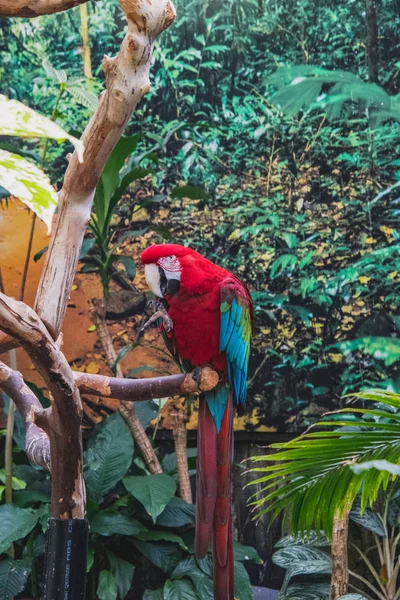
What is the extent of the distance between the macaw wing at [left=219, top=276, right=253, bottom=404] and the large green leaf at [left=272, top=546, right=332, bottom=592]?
477mm

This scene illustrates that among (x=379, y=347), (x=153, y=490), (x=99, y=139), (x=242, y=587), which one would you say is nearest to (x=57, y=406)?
(x=99, y=139)

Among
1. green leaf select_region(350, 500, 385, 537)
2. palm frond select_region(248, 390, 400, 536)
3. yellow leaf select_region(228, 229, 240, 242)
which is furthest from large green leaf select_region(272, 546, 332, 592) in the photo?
yellow leaf select_region(228, 229, 240, 242)

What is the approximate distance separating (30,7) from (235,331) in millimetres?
734

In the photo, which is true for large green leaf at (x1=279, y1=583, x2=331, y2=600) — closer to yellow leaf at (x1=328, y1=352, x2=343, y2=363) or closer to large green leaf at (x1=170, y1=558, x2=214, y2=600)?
large green leaf at (x1=170, y1=558, x2=214, y2=600)

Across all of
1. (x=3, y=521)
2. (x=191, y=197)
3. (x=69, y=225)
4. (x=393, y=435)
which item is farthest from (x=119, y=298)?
(x=393, y=435)

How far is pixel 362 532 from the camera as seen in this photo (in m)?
1.53

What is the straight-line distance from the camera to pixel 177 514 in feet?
4.81

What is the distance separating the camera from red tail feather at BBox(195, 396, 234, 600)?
0.87 metres

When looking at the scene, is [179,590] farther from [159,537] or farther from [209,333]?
[209,333]

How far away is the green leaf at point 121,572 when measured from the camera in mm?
1364

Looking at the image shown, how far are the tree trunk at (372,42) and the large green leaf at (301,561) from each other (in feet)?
4.11

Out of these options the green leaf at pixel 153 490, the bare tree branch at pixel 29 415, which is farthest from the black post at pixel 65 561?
the green leaf at pixel 153 490

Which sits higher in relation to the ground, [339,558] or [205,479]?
[205,479]

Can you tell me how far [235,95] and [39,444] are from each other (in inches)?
50.2
